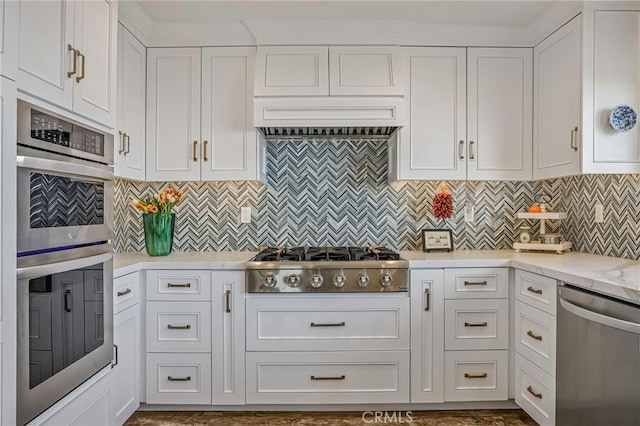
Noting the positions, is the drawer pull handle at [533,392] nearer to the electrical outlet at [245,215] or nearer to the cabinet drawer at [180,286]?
the cabinet drawer at [180,286]

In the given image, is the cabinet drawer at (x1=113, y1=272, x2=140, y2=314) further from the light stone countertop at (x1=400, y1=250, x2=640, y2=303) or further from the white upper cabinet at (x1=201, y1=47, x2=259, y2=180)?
the light stone countertop at (x1=400, y1=250, x2=640, y2=303)

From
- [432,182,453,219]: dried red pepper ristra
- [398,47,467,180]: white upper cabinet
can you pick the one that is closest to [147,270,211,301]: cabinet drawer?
[398,47,467,180]: white upper cabinet

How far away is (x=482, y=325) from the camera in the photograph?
92.1 inches

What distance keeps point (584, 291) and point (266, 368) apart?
168 centimetres

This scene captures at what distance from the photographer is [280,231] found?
9.62 ft

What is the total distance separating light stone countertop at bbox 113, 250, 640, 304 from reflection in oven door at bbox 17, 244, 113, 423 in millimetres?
316

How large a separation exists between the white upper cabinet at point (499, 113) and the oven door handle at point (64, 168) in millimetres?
2184

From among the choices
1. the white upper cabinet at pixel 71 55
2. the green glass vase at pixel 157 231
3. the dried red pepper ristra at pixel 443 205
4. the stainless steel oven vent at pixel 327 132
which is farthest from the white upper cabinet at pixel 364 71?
the green glass vase at pixel 157 231

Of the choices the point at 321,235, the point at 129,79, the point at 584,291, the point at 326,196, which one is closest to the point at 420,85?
the point at 326,196

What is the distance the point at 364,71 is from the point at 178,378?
2196 mm

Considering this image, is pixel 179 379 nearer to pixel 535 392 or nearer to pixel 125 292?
pixel 125 292

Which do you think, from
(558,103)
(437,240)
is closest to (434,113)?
(558,103)

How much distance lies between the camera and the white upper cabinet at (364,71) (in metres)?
2.50

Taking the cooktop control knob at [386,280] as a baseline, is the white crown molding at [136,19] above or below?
above
